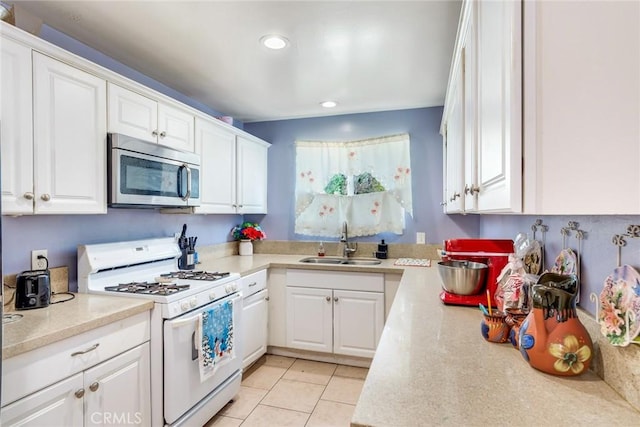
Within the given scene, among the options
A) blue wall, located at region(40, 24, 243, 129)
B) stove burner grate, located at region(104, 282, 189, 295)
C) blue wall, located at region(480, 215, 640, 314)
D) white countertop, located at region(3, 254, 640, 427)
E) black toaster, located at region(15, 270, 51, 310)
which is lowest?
white countertop, located at region(3, 254, 640, 427)

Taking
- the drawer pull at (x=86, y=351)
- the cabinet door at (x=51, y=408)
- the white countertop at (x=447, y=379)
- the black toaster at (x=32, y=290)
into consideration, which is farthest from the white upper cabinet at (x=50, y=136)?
the cabinet door at (x=51, y=408)

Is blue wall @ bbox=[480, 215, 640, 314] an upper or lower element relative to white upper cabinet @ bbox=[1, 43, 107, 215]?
lower

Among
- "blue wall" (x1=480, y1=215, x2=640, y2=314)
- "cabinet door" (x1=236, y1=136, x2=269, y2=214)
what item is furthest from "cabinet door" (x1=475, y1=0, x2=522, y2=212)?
"cabinet door" (x1=236, y1=136, x2=269, y2=214)

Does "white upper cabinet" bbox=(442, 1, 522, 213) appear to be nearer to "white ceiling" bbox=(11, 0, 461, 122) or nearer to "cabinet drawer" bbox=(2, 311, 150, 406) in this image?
"white ceiling" bbox=(11, 0, 461, 122)

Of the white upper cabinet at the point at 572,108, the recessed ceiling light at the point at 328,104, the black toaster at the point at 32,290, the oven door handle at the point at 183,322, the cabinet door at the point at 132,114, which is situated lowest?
the oven door handle at the point at 183,322

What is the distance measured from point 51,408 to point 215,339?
82 cm

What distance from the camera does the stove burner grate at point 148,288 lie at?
1777 millimetres

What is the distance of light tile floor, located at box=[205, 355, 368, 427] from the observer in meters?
2.08

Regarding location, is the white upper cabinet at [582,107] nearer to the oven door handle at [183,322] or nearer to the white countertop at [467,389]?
the white countertop at [467,389]

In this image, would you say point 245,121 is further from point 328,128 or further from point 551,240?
point 551,240

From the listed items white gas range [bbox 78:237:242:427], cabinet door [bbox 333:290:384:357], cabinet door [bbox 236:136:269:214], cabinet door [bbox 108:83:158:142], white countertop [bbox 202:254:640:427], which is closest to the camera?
white countertop [bbox 202:254:640:427]

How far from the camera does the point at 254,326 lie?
2.70 m

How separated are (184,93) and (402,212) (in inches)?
88.7

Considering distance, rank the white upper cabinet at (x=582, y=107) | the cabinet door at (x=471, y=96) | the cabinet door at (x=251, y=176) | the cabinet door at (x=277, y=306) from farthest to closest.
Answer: the cabinet door at (x=251, y=176) < the cabinet door at (x=277, y=306) < the cabinet door at (x=471, y=96) < the white upper cabinet at (x=582, y=107)
